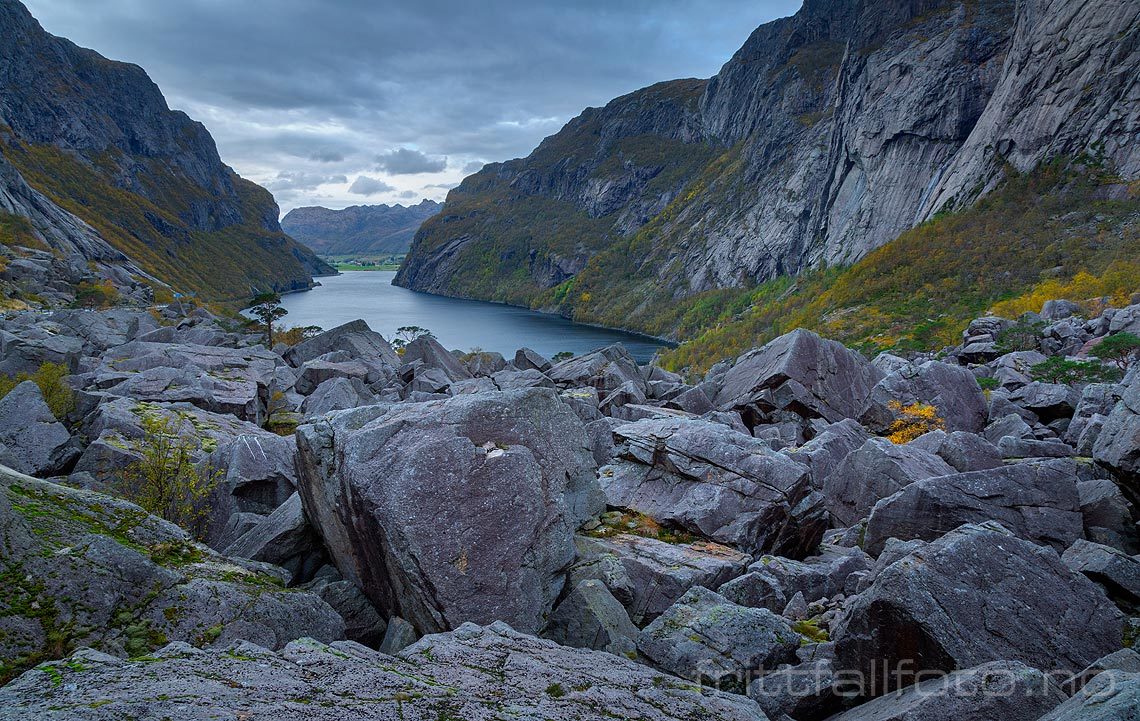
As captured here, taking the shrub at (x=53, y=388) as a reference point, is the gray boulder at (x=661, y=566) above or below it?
below

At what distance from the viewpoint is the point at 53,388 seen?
70.9 feet

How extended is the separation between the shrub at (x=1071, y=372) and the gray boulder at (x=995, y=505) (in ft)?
76.1

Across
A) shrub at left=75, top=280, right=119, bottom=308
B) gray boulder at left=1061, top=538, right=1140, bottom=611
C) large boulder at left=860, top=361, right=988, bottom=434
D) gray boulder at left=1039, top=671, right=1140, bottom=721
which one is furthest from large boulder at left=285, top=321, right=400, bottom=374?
gray boulder at left=1039, top=671, right=1140, bottom=721

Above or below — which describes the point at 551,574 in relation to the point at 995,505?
below

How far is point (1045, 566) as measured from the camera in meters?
8.62

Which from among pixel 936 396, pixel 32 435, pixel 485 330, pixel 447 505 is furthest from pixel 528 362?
pixel 485 330

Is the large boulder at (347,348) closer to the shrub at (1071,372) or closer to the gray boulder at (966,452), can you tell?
the gray boulder at (966,452)

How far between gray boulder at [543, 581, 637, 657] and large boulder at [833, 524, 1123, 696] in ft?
10.4

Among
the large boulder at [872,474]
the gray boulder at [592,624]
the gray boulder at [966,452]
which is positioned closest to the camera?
the gray boulder at [592,624]

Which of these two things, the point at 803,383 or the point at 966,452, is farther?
the point at 803,383

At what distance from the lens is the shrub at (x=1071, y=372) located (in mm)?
31562

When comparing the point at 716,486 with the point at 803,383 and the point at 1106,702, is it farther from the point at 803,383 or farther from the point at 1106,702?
the point at 803,383

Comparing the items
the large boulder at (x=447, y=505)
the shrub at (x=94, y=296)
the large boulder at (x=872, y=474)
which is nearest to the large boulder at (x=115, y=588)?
the large boulder at (x=447, y=505)

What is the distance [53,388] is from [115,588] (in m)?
19.2
